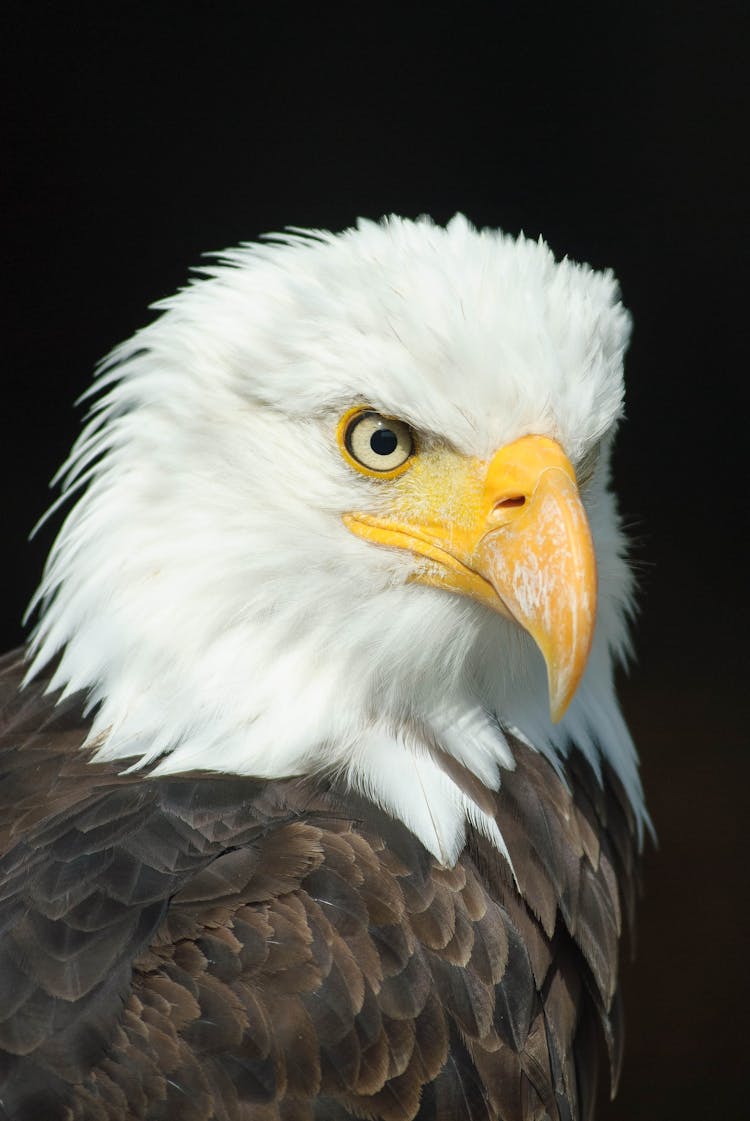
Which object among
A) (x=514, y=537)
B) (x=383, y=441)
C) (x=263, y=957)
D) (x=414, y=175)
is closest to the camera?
(x=263, y=957)

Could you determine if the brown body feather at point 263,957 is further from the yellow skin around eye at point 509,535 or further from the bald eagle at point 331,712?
the yellow skin around eye at point 509,535

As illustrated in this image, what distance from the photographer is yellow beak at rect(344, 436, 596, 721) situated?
6.43 ft

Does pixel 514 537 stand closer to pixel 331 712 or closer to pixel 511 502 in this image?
pixel 511 502

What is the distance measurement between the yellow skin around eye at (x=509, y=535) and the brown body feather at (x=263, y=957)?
37 centimetres

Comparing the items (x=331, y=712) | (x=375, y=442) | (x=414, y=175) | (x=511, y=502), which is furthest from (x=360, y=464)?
(x=414, y=175)

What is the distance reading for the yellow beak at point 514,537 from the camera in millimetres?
1961

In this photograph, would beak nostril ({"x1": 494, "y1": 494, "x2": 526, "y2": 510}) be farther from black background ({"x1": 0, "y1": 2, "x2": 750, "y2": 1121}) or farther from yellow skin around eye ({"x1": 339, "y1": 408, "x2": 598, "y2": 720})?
black background ({"x1": 0, "y1": 2, "x2": 750, "y2": 1121})

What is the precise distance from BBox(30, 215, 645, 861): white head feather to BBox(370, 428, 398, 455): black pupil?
0.05 metres

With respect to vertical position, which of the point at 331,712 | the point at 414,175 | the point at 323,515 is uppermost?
the point at 414,175

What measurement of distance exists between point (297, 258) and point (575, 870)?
3.64 feet

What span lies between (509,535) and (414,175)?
2.94 m

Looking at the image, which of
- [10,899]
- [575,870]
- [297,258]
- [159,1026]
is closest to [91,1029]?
[159,1026]

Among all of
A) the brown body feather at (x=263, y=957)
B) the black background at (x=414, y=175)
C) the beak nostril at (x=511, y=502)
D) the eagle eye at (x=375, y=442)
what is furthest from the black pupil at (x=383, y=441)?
the black background at (x=414, y=175)

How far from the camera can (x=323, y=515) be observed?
219 centimetres
